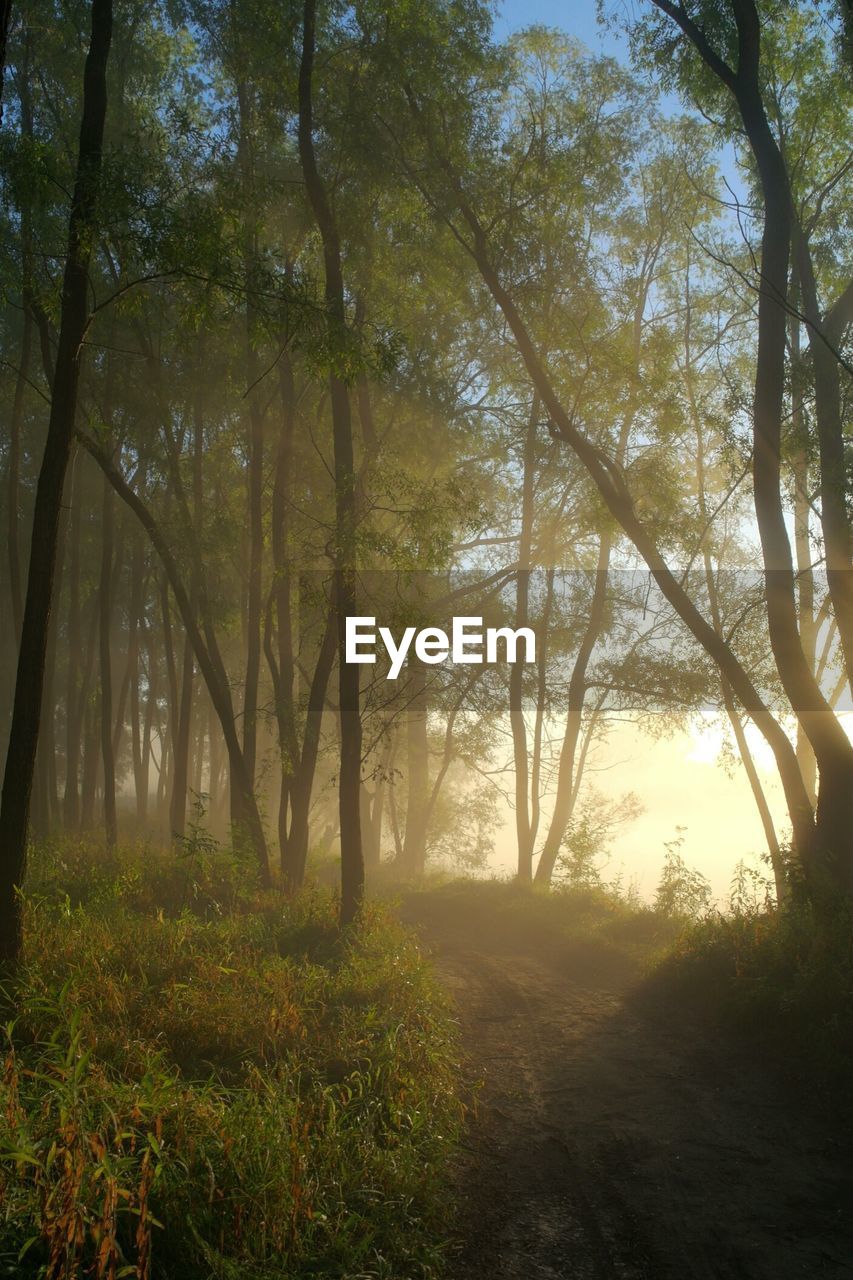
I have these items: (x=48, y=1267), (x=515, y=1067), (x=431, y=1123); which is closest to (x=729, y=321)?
(x=515, y=1067)

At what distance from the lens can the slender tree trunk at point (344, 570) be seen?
38.7 ft

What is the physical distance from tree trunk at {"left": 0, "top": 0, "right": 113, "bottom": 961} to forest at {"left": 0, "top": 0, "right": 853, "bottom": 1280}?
0.04m

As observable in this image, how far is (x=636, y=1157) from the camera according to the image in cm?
618

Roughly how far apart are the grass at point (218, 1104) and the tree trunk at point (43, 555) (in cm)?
85

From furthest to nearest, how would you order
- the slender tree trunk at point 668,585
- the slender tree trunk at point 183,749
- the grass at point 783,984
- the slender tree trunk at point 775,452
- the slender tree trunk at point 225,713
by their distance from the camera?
the slender tree trunk at point 183,749 < the slender tree trunk at point 225,713 < the slender tree trunk at point 668,585 < the slender tree trunk at point 775,452 < the grass at point 783,984

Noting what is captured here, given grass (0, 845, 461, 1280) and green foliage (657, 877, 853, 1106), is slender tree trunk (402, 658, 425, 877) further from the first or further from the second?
grass (0, 845, 461, 1280)

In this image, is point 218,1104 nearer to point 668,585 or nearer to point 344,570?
point 344,570

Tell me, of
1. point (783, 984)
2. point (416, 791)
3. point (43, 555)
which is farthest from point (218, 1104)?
point (416, 791)

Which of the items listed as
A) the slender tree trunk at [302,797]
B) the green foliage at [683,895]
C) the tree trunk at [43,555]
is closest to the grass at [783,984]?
the green foliage at [683,895]

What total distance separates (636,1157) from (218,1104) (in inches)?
111

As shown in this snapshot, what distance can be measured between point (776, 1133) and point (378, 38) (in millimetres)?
14253

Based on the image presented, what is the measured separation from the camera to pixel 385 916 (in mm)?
12258

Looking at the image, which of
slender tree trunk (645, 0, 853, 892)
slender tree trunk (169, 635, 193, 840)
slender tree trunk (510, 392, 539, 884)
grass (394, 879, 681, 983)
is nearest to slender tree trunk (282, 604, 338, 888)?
grass (394, 879, 681, 983)

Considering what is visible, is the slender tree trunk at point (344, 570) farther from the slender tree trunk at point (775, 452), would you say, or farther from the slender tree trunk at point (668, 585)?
the slender tree trunk at point (775, 452)
